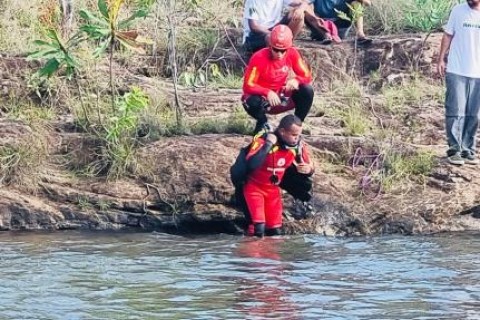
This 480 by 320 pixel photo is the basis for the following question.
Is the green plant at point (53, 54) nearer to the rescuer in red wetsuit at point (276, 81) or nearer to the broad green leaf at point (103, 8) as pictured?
the broad green leaf at point (103, 8)

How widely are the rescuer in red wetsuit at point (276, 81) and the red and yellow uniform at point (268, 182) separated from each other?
0.40 metres

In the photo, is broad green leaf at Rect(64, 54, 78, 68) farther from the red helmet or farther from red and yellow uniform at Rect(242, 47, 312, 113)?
the red helmet

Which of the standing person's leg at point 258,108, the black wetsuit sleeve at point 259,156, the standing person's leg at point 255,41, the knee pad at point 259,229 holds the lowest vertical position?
the knee pad at point 259,229

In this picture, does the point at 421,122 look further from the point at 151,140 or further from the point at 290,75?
the point at 151,140

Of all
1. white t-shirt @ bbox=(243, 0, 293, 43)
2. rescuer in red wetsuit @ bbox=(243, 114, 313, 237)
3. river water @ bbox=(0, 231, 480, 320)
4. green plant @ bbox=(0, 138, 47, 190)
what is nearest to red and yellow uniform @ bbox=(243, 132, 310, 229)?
rescuer in red wetsuit @ bbox=(243, 114, 313, 237)

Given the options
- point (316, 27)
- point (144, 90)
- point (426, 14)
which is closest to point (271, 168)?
point (144, 90)

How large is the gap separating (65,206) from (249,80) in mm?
2031

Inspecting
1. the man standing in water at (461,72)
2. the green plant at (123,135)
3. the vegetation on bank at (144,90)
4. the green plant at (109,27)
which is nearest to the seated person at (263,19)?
the vegetation on bank at (144,90)

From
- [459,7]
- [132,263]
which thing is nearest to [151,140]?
[132,263]

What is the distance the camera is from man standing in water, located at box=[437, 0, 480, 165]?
34.2ft

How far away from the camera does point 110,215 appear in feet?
34.5

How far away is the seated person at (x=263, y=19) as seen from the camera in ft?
38.7

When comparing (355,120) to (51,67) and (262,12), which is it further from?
(51,67)

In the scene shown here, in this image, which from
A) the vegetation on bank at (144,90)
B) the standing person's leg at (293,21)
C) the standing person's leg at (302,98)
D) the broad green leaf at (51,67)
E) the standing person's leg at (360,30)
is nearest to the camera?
the standing person's leg at (302,98)
